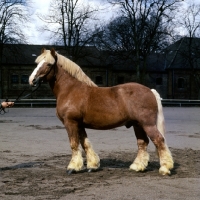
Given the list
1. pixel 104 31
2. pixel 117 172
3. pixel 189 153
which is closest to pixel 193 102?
pixel 104 31

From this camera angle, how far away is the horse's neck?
7.27 meters

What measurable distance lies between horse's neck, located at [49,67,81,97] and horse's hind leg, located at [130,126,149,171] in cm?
168

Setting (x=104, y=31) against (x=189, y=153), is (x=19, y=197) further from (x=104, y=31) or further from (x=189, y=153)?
(x=104, y=31)

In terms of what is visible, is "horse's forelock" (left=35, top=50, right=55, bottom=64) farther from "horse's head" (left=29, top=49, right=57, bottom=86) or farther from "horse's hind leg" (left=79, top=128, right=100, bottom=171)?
"horse's hind leg" (left=79, top=128, right=100, bottom=171)

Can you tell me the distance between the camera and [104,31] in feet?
153

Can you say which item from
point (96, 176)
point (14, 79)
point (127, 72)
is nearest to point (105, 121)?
point (96, 176)

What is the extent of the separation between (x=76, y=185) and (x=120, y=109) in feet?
5.84

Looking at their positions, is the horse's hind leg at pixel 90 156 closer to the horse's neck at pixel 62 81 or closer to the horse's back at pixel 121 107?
the horse's back at pixel 121 107

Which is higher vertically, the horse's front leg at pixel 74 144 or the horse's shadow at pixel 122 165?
the horse's front leg at pixel 74 144

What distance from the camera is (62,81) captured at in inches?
288

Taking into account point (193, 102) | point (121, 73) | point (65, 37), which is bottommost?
point (193, 102)

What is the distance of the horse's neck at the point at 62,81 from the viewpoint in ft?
23.8

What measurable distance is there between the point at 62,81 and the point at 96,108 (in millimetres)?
988

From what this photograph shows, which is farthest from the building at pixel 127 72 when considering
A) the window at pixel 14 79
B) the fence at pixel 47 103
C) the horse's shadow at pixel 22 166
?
the horse's shadow at pixel 22 166
